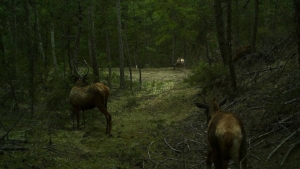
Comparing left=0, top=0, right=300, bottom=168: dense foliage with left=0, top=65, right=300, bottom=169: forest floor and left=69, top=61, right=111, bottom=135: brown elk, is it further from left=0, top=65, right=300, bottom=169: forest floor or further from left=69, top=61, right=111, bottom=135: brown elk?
left=69, top=61, right=111, bottom=135: brown elk

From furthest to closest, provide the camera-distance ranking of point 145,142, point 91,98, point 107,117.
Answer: point 91,98, point 107,117, point 145,142

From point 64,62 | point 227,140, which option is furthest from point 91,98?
point 227,140

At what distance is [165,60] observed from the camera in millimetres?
50844

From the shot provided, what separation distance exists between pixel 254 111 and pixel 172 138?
2.56 meters

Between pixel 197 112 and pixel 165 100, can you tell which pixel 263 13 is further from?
pixel 197 112

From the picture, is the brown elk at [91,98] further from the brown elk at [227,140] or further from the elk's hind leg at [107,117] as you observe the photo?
the brown elk at [227,140]

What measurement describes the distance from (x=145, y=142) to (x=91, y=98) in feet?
8.50

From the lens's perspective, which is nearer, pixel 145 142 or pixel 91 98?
pixel 145 142

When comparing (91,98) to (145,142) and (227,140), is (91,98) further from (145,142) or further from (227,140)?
(227,140)

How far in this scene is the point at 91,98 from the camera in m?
13.0

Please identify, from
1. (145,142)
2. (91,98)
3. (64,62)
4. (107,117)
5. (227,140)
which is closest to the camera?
(227,140)

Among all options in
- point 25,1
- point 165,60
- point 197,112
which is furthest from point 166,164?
point 165,60

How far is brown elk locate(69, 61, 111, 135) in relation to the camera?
13.0 m

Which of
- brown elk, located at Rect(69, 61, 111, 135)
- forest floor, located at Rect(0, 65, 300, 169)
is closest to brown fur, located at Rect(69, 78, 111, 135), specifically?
brown elk, located at Rect(69, 61, 111, 135)
